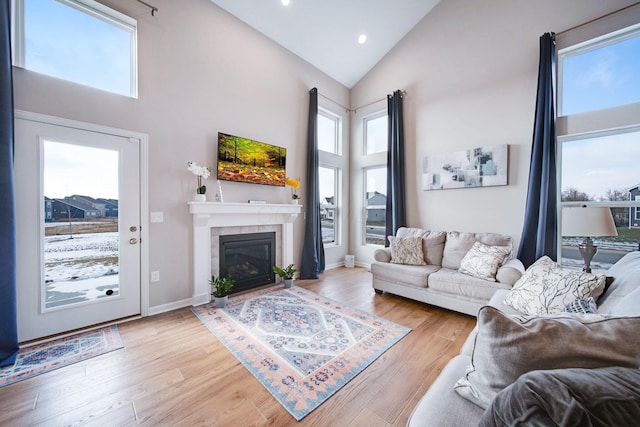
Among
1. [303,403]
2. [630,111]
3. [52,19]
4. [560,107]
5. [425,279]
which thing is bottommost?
[303,403]

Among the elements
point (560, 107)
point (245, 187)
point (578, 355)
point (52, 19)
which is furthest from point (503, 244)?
point (52, 19)

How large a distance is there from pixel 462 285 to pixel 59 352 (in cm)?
387

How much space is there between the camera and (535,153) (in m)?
3.18

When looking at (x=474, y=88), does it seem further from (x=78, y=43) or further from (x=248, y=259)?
(x=78, y=43)

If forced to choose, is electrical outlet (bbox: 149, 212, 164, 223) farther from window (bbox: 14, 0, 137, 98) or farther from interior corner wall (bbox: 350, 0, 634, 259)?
interior corner wall (bbox: 350, 0, 634, 259)

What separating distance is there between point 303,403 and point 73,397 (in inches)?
59.1

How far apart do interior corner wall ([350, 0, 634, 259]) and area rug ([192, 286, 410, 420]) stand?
7.55 feet

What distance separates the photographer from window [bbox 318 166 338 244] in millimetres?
5121

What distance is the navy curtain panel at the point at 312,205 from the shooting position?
4.39 metres

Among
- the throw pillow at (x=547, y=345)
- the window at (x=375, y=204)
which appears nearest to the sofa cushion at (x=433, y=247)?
the window at (x=375, y=204)

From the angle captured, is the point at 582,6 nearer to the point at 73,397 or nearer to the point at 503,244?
the point at 503,244

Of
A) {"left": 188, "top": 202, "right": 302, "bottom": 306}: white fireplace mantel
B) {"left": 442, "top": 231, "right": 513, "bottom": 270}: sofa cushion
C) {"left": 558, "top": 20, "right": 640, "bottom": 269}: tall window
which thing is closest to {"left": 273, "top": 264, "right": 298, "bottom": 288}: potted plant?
{"left": 188, "top": 202, "right": 302, "bottom": 306}: white fireplace mantel

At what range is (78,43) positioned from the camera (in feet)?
8.37

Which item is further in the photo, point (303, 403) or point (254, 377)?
point (254, 377)
